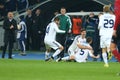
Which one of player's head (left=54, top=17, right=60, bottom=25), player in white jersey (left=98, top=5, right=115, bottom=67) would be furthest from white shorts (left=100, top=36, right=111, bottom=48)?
player's head (left=54, top=17, right=60, bottom=25)

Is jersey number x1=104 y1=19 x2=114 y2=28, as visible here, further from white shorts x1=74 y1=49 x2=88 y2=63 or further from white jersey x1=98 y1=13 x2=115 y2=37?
white shorts x1=74 y1=49 x2=88 y2=63

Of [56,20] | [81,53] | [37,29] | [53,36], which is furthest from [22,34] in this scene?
[81,53]

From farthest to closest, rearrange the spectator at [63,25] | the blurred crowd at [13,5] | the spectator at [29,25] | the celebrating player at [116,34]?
the blurred crowd at [13,5] → the spectator at [29,25] → the spectator at [63,25] → the celebrating player at [116,34]

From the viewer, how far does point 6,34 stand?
2728 centimetres

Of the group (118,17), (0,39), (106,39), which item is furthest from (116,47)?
(0,39)

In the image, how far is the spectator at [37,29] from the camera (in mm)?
32478

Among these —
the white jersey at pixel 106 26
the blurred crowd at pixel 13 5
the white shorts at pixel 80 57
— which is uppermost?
the blurred crowd at pixel 13 5

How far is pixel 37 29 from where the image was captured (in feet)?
108

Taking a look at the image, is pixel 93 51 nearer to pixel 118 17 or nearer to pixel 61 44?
pixel 61 44

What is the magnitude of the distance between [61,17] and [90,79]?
11.8 m

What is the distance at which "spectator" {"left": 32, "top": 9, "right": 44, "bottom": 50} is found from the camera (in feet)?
107

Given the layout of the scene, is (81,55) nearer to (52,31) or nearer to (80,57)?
(80,57)

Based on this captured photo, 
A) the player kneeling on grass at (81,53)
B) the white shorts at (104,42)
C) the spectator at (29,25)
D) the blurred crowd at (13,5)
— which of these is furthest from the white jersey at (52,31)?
the blurred crowd at (13,5)

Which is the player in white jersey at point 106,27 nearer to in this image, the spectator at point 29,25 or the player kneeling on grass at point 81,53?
the player kneeling on grass at point 81,53
